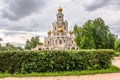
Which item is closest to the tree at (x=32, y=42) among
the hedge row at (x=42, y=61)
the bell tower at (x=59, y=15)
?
the bell tower at (x=59, y=15)

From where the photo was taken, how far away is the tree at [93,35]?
54.8m

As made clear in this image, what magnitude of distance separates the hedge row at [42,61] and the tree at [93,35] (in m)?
39.5

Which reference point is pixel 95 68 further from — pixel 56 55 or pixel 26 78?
pixel 26 78

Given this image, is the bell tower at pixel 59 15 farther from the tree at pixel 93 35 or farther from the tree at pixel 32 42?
the tree at pixel 32 42

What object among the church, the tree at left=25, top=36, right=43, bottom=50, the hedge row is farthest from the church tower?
the hedge row

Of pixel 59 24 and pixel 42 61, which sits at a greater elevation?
pixel 59 24

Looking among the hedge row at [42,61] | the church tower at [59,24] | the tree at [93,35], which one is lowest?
the hedge row at [42,61]

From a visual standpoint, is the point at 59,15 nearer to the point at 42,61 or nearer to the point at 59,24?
the point at 59,24

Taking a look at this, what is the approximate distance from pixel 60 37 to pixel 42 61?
55437mm

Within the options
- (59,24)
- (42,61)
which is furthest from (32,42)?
(42,61)

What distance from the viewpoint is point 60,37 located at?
69500 mm

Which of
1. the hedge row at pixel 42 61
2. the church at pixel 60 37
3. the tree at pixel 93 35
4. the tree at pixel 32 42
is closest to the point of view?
the hedge row at pixel 42 61

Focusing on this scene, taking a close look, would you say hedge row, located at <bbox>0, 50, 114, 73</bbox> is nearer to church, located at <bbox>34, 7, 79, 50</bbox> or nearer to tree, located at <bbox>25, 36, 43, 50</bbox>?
church, located at <bbox>34, 7, 79, 50</bbox>

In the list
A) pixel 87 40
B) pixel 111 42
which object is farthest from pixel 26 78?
pixel 111 42
